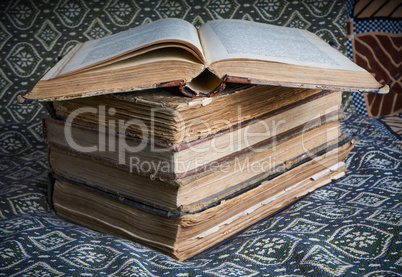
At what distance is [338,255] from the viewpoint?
752 millimetres

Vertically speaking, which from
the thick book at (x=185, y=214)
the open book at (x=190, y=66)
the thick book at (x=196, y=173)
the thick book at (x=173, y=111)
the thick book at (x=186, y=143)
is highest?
the open book at (x=190, y=66)

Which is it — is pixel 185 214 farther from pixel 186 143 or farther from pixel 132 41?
pixel 132 41

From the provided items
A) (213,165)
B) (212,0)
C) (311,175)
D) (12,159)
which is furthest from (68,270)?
(212,0)

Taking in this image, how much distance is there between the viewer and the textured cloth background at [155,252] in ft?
2.41

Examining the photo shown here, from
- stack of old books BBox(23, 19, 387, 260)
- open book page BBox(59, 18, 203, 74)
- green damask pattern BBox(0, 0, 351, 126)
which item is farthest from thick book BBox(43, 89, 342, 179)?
green damask pattern BBox(0, 0, 351, 126)

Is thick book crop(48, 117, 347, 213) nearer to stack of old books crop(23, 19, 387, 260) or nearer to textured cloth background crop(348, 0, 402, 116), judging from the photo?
stack of old books crop(23, 19, 387, 260)

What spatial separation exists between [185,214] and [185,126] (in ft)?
0.47

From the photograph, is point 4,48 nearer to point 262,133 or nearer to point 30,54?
point 30,54

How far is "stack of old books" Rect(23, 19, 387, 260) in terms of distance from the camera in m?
0.76

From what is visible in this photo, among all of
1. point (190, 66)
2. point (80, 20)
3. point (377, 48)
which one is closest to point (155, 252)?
point (190, 66)

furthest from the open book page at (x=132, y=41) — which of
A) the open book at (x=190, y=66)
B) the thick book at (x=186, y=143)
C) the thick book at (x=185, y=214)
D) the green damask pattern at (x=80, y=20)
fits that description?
the green damask pattern at (x=80, y=20)

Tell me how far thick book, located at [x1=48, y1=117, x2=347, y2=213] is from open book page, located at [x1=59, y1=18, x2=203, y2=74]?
0.58 ft

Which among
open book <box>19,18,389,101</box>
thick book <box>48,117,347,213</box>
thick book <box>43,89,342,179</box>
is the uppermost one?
open book <box>19,18,389,101</box>

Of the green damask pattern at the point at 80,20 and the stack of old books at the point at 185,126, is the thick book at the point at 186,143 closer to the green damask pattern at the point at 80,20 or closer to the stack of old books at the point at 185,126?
the stack of old books at the point at 185,126
